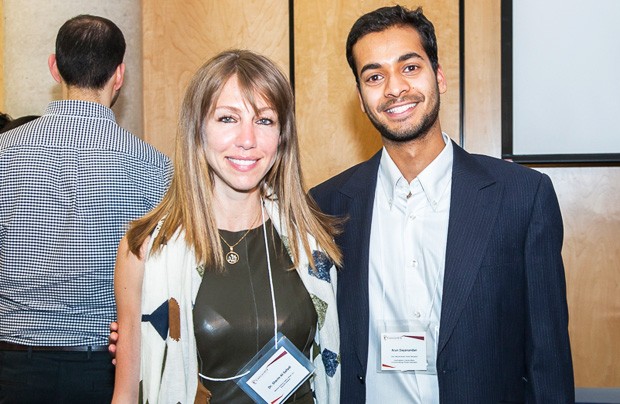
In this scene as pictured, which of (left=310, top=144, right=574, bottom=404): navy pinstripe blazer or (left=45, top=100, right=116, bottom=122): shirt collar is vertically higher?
(left=45, top=100, right=116, bottom=122): shirt collar

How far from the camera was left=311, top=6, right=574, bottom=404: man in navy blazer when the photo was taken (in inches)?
74.7

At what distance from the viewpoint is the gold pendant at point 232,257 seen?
6.32ft

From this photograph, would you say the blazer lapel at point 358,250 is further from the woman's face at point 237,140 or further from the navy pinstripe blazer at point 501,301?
the woman's face at point 237,140

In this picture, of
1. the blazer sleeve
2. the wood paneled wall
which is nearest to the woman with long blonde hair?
the blazer sleeve

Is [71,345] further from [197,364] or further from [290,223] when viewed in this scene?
[290,223]

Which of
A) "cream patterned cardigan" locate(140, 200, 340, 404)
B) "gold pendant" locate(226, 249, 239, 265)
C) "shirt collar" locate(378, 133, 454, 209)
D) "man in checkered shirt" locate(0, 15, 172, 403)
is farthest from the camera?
"man in checkered shirt" locate(0, 15, 172, 403)

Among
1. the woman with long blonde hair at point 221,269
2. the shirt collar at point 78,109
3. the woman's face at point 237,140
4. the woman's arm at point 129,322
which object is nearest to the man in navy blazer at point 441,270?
the woman with long blonde hair at point 221,269

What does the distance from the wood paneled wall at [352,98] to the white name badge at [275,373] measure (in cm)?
219

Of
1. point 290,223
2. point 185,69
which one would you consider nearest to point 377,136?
point 185,69

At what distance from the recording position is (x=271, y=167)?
6.80ft

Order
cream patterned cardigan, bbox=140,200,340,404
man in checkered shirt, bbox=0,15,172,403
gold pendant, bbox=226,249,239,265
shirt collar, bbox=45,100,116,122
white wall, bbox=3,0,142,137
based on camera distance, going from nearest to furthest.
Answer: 1. cream patterned cardigan, bbox=140,200,340,404
2. gold pendant, bbox=226,249,239,265
3. man in checkered shirt, bbox=0,15,172,403
4. shirt collar, bbox=45,100,116,122
5. white wall, bbox=3,0,142,137

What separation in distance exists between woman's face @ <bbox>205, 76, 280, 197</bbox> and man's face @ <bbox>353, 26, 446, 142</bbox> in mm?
382

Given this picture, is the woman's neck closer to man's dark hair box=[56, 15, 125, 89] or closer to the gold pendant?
the gold pendant

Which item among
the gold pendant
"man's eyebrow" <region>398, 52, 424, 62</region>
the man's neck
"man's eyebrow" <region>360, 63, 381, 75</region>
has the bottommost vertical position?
the gold pendant
